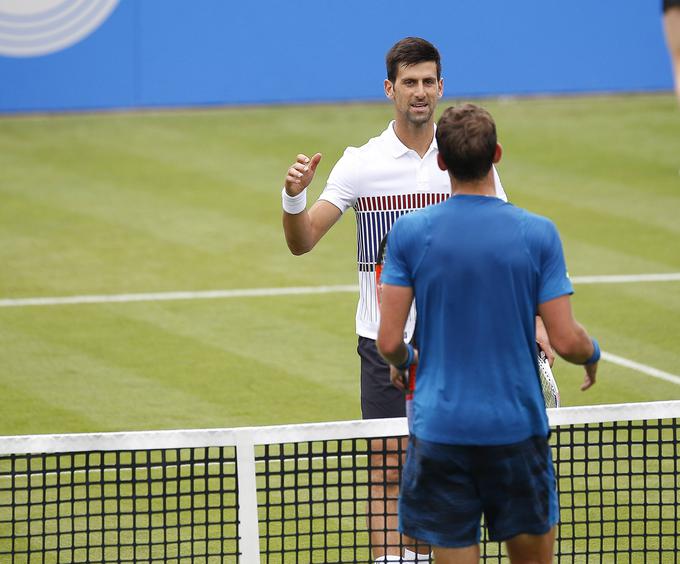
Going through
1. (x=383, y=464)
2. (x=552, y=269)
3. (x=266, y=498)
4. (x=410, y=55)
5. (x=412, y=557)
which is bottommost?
(x=412, y=557)

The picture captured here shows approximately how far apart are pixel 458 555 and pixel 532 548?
28 cm

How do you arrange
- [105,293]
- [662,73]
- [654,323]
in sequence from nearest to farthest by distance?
[654,323]
[105,293]
[662,73]

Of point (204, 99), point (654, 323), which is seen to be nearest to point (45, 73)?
point (204, 99)

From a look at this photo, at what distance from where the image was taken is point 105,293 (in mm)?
12758

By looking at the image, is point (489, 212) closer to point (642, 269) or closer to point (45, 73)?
point (642, 269)

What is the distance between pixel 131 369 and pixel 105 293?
2.45 meters

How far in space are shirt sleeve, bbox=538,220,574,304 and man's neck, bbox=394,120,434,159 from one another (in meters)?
2.06

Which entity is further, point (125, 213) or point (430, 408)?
point (125, 213)

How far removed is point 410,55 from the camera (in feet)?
21.1

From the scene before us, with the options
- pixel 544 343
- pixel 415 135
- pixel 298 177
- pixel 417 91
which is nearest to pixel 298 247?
pixel 298 177

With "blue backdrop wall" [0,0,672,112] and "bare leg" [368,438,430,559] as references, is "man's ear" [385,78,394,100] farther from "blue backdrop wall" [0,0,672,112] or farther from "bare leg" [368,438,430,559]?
"blue backdrop wall" [0,0,672,112]

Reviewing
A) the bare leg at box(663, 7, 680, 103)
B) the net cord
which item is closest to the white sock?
the net cord

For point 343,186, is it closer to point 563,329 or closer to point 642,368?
point 563,329

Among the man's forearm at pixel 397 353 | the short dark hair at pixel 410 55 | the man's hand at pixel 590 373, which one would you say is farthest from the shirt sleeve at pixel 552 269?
the short dark hair at pixel 410 55
